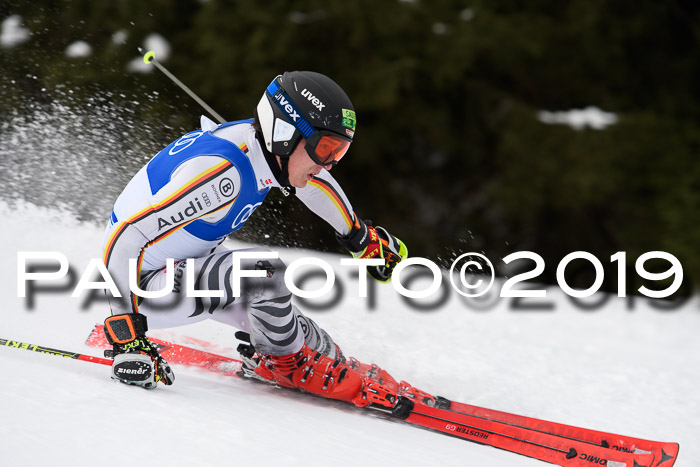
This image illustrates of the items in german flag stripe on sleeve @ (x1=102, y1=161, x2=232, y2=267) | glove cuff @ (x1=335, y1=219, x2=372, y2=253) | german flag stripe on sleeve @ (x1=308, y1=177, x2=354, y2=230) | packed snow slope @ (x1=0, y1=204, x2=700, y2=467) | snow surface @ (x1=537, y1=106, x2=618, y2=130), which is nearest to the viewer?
packed snow slope @ (x1=0, y1=204, x2=700, y2=467)

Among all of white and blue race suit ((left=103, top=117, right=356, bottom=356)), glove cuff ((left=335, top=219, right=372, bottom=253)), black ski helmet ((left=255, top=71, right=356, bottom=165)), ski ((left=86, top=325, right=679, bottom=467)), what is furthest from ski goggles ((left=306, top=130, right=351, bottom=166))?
ski ((left=86, top=325, right=679, bottom=467))

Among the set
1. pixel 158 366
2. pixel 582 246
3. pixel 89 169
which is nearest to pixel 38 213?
pixel 89 169

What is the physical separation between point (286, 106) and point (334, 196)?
625mm

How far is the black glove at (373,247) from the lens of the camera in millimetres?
3246

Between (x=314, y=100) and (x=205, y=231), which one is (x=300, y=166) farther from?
(x=205, y=231)

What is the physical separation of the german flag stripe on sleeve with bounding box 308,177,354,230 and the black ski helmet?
0.43 metres

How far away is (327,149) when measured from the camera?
262 cm

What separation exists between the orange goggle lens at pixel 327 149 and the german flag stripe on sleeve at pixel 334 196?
1.38 ft

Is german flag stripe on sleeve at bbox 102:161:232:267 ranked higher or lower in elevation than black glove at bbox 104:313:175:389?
higher

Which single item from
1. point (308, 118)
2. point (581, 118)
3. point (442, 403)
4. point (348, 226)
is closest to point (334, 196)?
point (348, 226)

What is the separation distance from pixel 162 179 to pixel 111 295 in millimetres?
430

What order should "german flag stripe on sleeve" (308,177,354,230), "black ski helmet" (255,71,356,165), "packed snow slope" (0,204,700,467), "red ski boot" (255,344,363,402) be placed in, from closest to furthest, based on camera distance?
1. "packed snow slope" (0,204,700,467)
2. "black ski helmet" (255,71,356,165)
3. "red ski boot" (255,344,363,402)
4. "german flag stripe on sleeve" (308,177,354,230)

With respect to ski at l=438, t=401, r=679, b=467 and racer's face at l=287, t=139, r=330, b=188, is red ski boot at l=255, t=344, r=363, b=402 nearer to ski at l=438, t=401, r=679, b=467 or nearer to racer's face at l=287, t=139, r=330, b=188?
ski at l=438, t=401, r=679, b=467

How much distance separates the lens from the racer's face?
2.62 meters
